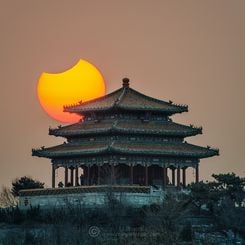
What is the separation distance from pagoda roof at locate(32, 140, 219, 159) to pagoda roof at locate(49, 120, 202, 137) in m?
1.15

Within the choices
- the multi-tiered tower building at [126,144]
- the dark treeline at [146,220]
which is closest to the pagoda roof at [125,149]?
the multi-tiered tower building at [126,144]

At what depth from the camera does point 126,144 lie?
153000 mm

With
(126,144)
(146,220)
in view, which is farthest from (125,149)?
(146,220)

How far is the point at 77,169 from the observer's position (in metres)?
157

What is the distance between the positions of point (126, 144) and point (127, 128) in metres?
1.45

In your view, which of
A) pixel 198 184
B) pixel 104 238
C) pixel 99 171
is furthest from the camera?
pixel 99 171

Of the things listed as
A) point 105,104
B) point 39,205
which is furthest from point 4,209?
point 105,104

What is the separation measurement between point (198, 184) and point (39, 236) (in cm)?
1556

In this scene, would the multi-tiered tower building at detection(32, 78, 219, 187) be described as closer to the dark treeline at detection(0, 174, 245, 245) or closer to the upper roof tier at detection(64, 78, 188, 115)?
the upper roof tier at detection(64, 78, 188, 115)

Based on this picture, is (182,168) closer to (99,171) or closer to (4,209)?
(99,171)

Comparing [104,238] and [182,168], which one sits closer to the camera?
[104,238]

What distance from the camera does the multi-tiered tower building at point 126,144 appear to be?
15212 centimetres

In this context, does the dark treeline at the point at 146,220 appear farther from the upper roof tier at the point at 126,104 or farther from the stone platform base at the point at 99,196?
the upper roof tier at the point at 126,104

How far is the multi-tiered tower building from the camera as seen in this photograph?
152 meters
